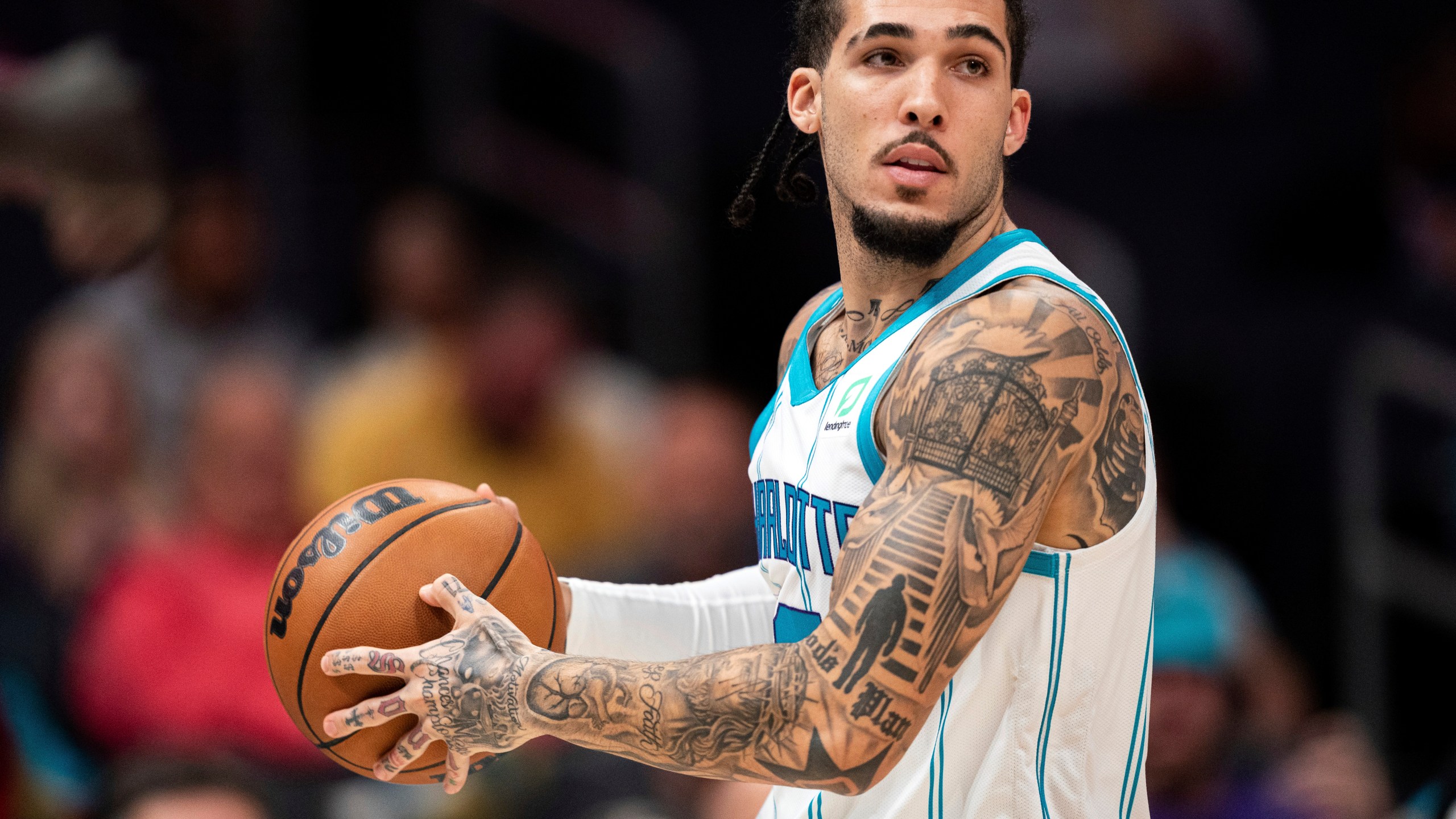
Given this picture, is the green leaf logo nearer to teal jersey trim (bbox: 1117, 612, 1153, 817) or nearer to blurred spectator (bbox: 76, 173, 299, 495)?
teal jersey trim (bbox: 1117, 612, 1153, 817)

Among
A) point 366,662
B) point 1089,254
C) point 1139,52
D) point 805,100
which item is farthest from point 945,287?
point 1139,52

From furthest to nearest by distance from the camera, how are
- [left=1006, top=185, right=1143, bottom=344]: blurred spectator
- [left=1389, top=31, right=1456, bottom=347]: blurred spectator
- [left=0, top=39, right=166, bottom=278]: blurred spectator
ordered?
[left=1389, top=31, right=1456, bottom=347]: blurred spectator → [left=1006, top=185, right=1143, bottom=344]: blurred spectator → [left=0, top=39, right=166, bottom=278]: blurred spectator

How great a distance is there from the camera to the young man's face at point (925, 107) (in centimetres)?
260

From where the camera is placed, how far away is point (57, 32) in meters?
6.52

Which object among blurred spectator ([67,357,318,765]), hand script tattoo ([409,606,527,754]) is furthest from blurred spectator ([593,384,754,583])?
hand script tattoo ([409,606,527,754])

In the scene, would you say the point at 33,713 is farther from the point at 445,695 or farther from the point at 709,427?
the point at 445,695

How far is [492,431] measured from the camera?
644cm

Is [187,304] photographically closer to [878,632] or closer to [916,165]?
[916,165]

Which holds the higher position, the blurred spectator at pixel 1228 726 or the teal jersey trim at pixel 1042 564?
the teal jersey trim at pixel 1042 564

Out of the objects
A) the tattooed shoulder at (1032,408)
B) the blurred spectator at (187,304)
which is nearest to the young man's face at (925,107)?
the tattooed shoulder at (1032,408)

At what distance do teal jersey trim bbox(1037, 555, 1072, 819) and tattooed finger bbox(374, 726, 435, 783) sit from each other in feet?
3.36

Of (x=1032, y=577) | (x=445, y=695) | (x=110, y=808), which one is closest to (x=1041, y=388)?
(x=1032, y=577)

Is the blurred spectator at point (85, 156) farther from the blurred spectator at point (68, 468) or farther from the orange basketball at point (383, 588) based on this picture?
the orange basketball at point (383, 588)

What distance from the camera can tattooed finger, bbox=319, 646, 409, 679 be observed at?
2510 millimetres
